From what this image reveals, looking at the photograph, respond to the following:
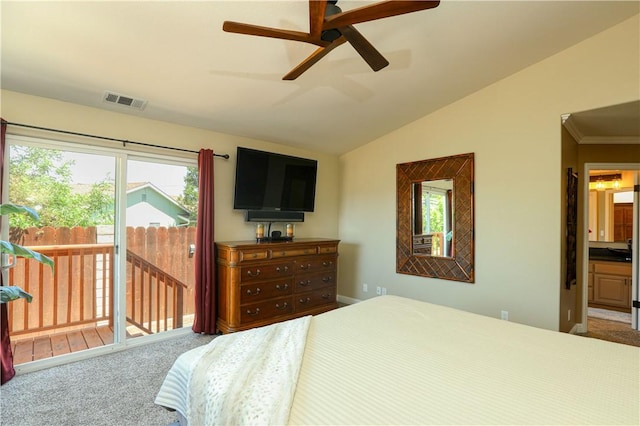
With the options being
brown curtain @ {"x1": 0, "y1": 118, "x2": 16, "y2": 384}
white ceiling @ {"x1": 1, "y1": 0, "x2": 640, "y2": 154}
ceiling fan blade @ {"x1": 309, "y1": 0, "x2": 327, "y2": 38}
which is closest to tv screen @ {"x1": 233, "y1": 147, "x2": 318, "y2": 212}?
white ceiling @ {"x1": 1, "y1": 0, "x2": 640, "y2": 154}

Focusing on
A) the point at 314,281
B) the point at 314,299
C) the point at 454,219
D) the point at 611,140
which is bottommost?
the point at 314,299

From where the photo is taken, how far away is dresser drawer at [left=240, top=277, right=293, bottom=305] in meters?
3.38

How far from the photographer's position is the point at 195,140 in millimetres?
3582

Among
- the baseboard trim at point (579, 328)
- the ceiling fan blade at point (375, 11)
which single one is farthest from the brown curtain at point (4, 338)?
the baseboard trim at point (579, 328)

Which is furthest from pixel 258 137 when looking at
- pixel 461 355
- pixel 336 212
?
pixel 461 355

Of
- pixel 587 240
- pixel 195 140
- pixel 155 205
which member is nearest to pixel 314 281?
pixel 155 205

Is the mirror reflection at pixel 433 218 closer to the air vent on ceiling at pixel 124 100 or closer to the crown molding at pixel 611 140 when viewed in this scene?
the crown molding at pixel 611 140

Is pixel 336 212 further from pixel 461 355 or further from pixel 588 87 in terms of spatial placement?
pixel 461 355

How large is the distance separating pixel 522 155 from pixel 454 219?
0.99m

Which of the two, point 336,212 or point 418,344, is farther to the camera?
point 336,212

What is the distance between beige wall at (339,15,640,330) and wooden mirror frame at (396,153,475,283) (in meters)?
0.09

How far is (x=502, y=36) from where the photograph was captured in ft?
8.71

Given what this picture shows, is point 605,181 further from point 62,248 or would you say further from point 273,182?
point 62,248

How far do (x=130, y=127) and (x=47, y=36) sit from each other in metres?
1.14
